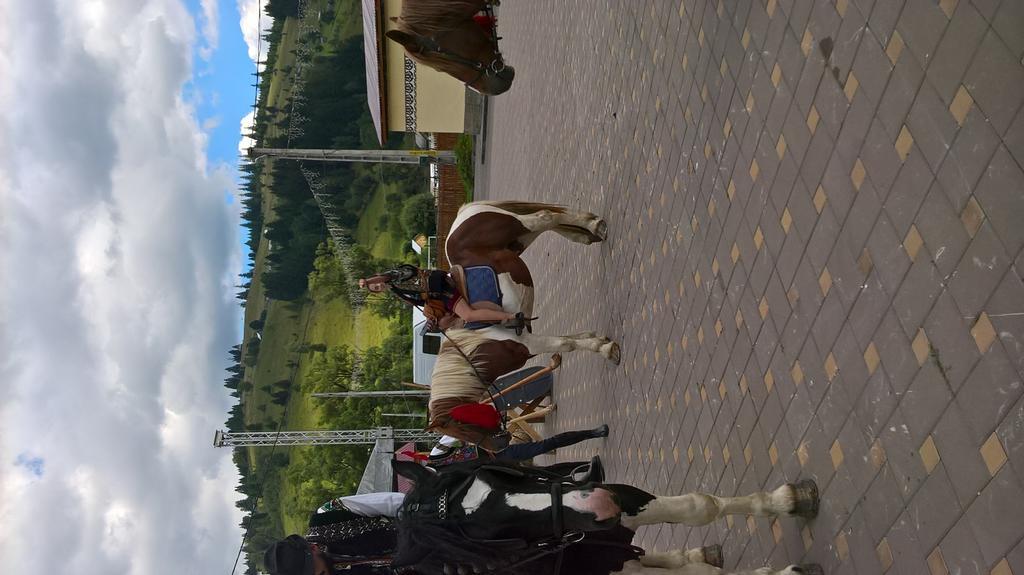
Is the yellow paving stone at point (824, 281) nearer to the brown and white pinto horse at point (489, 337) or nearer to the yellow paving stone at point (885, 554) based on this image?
the yellow paving stone at point (885, 554)

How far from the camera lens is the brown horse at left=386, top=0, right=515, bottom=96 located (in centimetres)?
480

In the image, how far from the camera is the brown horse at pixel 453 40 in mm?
4805

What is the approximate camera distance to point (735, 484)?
4094 millimetres

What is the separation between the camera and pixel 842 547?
10.1 feet

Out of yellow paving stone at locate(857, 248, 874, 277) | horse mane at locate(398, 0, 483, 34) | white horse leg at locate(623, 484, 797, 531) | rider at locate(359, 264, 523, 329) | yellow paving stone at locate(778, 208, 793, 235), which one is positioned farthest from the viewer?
rider at locate(359, 264, 523, 329)

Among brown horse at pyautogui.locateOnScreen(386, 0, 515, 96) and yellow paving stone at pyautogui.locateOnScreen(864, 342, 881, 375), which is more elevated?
brown horse at pyautogui.locateOnScreen(386, 0, 515, 96)

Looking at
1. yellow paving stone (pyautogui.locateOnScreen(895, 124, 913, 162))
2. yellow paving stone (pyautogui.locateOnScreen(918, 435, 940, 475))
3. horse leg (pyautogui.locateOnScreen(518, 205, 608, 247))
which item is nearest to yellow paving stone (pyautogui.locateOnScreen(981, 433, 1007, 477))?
yellow paving stone (pyautogui.locateOnScreen(918, 435, 940, 475))

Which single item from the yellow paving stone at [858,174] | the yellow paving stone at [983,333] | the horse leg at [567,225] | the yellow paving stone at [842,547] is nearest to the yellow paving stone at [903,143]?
the yellow paving stone at [858,174]

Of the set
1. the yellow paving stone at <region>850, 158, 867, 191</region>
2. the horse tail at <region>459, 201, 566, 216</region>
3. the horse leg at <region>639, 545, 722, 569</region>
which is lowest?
the horse leg at <region>639, 545, 722, 569</region>

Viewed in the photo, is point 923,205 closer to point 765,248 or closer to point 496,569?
point 765,248

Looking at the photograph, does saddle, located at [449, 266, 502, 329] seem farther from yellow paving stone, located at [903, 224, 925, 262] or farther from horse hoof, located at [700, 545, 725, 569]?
yellow paving stone, located at [903, 224, 925, 262]

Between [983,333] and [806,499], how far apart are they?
129cm

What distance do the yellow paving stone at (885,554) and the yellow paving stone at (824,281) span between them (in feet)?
3.60

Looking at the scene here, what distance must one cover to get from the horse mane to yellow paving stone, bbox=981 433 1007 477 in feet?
12.9
